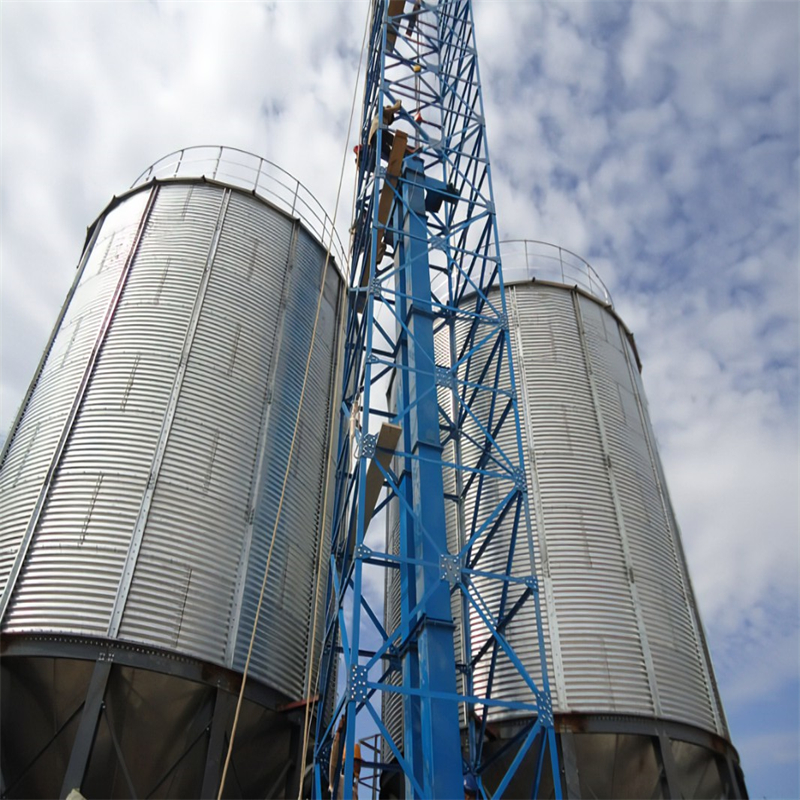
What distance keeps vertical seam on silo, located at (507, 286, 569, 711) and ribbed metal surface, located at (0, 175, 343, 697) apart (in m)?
4.90

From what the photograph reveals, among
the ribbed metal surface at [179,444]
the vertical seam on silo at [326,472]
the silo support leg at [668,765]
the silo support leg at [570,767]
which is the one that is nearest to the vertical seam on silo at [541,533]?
the silo support leg at [570,767]

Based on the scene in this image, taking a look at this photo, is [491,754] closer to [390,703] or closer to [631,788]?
[631,788]

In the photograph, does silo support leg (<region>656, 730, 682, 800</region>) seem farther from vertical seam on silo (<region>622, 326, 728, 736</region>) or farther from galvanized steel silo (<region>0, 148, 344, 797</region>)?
galvanized steel silo (<region>0, 148, 344, 797</region>)

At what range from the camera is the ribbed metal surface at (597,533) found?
1440cm

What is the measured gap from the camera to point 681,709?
14.5 m

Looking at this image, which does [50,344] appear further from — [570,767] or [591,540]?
[570,767]

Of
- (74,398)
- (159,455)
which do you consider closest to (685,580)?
(159,455)

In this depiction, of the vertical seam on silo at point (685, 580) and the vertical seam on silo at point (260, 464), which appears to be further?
the vertical seam on silo at point (685, 580)

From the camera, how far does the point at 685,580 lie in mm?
17328

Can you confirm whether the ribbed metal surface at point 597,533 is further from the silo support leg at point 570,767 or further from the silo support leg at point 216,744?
the silo support leg at point 216,744

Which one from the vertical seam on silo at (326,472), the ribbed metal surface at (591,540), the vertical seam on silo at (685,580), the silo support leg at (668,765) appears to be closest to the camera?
the silo support leg at (668,765)

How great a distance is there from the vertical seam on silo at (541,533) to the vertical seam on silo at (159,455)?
Result: 710 centimetres

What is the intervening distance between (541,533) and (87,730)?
30.9 ft

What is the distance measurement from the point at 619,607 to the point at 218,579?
8022 mm
